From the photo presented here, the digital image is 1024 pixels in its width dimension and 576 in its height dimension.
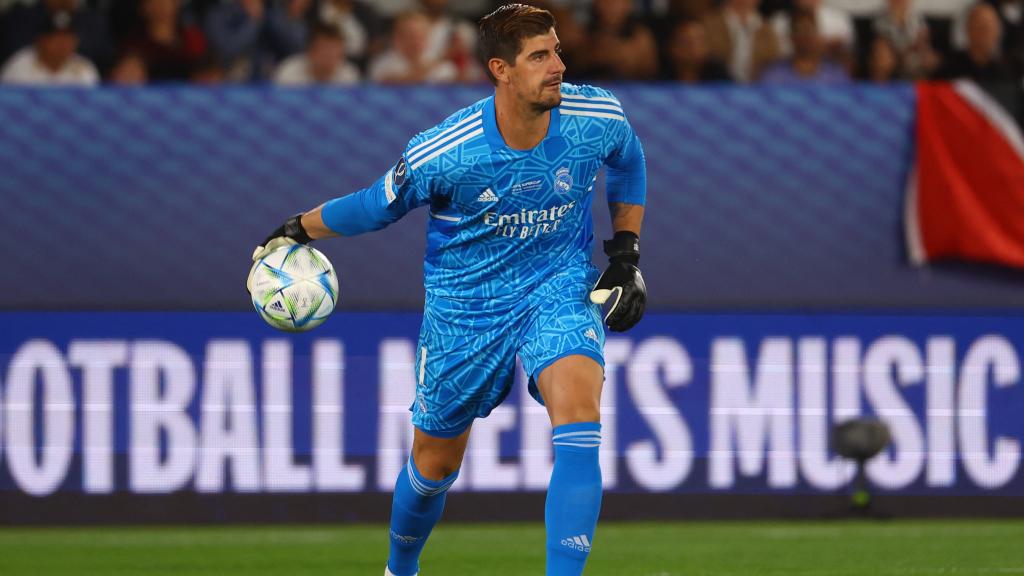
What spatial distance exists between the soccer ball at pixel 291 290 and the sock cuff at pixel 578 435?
115 centimetres

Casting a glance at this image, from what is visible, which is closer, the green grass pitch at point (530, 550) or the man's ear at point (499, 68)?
the man's ear at point (499, 68)

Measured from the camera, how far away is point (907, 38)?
10.4 metres

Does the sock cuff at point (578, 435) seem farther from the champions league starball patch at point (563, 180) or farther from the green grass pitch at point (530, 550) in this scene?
the green grass pitch at point (530, 550)

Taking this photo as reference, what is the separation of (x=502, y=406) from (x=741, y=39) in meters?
3.04

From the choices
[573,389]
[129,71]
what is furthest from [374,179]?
[573,389]

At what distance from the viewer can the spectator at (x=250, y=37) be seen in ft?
32.9

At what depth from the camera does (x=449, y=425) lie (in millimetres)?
5484

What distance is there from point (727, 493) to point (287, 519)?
7.98 feet

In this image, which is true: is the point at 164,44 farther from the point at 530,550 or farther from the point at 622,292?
the point at 622,292

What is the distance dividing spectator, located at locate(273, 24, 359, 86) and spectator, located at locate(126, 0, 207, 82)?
53cm

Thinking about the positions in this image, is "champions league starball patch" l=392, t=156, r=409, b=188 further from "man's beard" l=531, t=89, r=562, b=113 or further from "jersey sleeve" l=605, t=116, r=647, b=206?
"jersey sleeve" l=605, t=116, r=647, b=206

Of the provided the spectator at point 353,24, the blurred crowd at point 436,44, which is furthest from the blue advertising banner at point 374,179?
the spectator at point 353,24

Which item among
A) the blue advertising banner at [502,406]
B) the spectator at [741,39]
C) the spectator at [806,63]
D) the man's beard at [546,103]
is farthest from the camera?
the spectator at [741,39]

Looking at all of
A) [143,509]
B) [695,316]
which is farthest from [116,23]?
[695,316]
